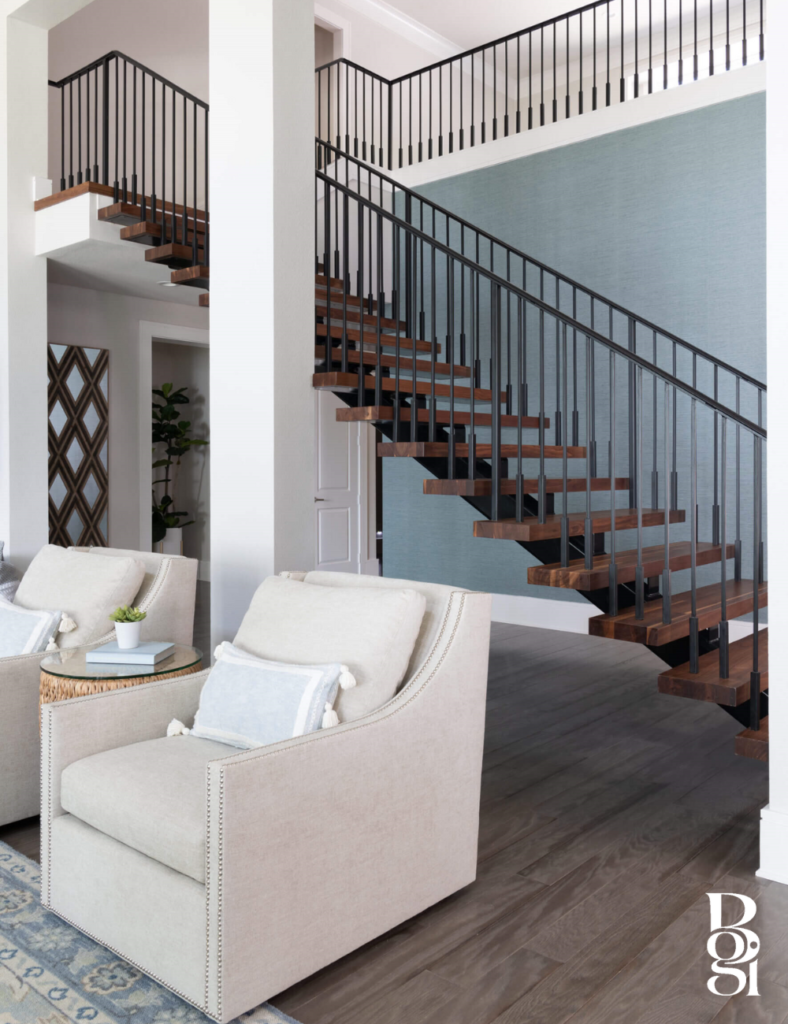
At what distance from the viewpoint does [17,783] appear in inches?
110

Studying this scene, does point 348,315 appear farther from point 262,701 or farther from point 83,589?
point 262,701

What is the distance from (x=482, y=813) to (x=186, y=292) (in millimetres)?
5615

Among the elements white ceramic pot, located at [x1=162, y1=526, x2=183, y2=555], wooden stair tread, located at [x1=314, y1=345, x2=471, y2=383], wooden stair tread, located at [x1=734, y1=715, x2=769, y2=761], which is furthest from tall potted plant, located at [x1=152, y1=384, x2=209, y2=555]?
wooden stair tread, located at [x1=734, y1=715, x2=769, y2=761]

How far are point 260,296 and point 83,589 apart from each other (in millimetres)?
1439

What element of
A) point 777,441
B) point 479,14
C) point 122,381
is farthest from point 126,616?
point 479,14

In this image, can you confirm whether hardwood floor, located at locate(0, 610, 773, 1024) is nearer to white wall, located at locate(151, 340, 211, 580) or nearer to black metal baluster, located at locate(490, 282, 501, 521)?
black metal baluster, located at locate(490, 282, 501, 521)

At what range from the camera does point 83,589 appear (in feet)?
10.7

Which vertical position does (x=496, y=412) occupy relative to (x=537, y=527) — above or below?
above

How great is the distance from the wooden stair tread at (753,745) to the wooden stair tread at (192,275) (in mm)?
3993

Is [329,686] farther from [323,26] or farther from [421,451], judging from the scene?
[323,26]

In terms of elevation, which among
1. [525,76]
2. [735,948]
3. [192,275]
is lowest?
[735,948]

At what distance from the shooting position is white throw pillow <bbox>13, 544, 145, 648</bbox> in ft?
10.4

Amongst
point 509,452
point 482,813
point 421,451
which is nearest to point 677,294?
point 509,452

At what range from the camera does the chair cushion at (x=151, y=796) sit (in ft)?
6.20
